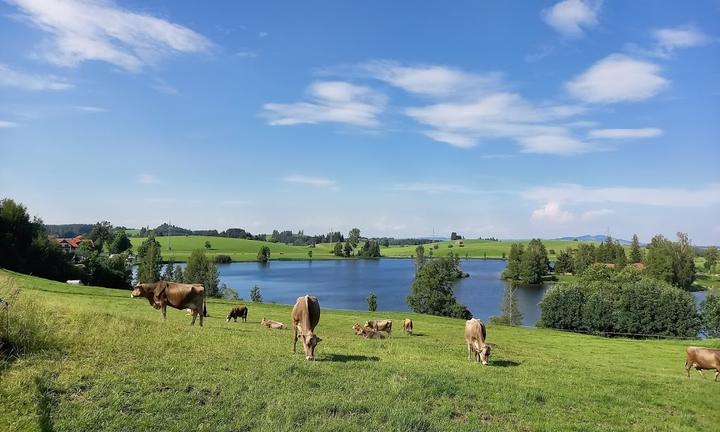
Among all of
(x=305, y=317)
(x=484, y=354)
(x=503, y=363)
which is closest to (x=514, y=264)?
(x=503, y=363)

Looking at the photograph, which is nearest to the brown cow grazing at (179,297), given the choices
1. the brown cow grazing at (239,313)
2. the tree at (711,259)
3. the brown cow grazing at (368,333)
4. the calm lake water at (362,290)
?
the brown cow grazing at (368,333)

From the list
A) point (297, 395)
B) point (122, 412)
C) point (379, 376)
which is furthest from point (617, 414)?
point (122, 412)

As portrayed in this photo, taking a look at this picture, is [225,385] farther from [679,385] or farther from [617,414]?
[679,385]

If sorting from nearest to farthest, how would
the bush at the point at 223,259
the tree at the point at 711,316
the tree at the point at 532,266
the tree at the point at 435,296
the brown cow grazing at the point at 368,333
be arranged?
the brown cow grazing at the point at 368,333 → the tree at the point at 711,316 → the tree at the point at 435,296 → the tree at the point at 532,266 → the bush at the point at 223,259

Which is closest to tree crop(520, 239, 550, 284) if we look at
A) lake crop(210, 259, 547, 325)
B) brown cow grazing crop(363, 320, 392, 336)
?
lake crop(210, 259, 547, 325)

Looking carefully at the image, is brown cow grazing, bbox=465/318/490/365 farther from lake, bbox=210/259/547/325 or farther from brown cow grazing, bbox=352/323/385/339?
lake, bbox=210/259/547/325

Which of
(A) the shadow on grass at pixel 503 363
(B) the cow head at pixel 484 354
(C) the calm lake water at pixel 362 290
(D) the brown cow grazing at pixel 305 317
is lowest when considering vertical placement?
(C) the calm lake water at pixel 362 290

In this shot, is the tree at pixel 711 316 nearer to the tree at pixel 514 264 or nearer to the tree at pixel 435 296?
the tree at pixel 435 296

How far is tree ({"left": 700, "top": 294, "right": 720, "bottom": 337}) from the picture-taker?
52656 mm

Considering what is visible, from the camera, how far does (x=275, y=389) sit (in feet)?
31.7

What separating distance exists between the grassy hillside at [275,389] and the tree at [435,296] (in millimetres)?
58403

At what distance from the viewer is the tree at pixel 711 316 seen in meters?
52.7

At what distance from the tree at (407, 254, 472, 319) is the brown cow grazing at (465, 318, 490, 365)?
57103mm

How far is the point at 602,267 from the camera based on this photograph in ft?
284
